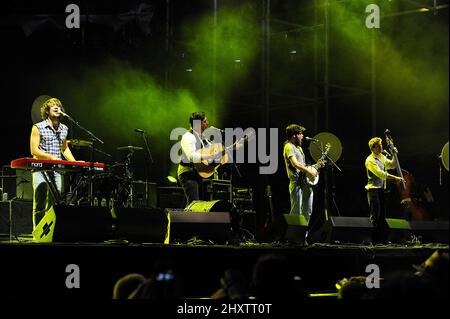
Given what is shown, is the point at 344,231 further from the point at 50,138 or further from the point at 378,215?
the point at 50,138

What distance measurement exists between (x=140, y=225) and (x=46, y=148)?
1.49m

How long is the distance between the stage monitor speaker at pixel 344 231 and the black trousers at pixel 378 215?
346mm

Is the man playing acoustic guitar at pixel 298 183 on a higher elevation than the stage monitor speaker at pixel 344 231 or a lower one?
higher

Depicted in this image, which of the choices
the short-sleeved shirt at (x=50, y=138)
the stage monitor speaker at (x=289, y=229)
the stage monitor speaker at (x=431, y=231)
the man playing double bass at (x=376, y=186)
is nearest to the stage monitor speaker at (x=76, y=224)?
the short-sleeved shirt at (x=50, y=138)

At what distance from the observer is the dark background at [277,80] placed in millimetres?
10742

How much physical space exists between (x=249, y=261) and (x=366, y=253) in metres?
1.66

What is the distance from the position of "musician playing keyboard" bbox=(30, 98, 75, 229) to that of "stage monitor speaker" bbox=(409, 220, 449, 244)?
528 cm

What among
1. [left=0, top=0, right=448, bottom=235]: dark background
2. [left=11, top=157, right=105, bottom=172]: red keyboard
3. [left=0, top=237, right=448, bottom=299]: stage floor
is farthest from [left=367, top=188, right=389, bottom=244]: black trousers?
[left=11, top=157, right=105, bottom=172]: red keyboard

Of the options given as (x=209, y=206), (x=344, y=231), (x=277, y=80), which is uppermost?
(x=277, y=80)

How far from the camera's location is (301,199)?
8.80 m

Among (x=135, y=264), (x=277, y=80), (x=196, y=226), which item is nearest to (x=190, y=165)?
(x=196, y=226)

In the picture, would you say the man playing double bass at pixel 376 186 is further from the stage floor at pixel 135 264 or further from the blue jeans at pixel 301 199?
the stage floor at pixel 135 264

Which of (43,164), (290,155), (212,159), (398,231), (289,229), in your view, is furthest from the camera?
(398,231)

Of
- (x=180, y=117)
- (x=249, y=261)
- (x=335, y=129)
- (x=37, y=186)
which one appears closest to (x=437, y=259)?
(x=249, y=261)
